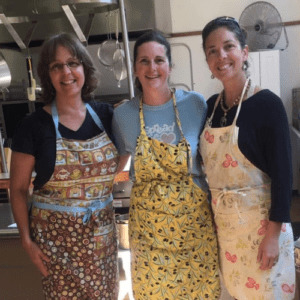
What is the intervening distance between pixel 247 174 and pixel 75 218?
2.13ft

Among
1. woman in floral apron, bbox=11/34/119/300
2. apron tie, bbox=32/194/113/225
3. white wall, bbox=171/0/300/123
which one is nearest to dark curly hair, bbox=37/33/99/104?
woman in floral apron, bbox=11/34/119/300

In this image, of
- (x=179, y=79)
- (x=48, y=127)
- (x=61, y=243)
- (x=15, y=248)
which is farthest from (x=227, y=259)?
(x=179, y=79)

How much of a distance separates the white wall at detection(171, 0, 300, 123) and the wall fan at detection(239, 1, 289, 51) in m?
0.52

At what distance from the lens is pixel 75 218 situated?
1.44 metres

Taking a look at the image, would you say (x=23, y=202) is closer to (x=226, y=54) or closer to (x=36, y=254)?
(x=36, y=254)

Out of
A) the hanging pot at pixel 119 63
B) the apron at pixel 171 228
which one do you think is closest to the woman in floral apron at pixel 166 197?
the apron at pixel 171 228

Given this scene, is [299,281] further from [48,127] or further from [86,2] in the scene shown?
[86,2]

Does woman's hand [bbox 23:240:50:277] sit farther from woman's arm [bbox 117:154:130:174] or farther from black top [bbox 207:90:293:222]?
black top [bbox 207:90:293:222]

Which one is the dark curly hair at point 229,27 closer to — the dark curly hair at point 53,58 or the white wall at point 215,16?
the dark curly hair at point 53,58

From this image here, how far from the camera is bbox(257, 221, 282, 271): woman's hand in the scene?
1243mm

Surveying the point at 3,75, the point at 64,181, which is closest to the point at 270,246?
the point at 64,181

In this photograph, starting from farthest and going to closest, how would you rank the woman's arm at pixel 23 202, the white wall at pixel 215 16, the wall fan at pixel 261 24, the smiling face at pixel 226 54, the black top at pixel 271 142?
1. the white wall at pixel 215 16
2. the wall fan at pixel 261 24
3. the woman's arm at pixel 23 202
4. the smiling face at pixel 226 54
5. the black top at pixel 271 142

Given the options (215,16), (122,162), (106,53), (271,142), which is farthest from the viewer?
(215,16)

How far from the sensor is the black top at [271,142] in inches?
47.3
